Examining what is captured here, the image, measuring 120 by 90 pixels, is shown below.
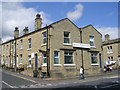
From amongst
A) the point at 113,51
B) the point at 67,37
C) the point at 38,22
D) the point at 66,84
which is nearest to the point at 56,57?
the point at 67,37

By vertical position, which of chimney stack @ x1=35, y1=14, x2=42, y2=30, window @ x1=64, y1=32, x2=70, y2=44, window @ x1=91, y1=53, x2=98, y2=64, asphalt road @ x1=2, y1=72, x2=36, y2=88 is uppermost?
chimney stack @ x1=35, y1=14, x2=42, y2=30

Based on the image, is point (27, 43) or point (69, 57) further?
point (27, 43)

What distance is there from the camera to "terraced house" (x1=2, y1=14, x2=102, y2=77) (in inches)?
1240

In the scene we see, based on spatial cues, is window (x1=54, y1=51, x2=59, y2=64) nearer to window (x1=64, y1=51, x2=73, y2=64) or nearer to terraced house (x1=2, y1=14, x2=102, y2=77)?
terraced house (x1=2, y1=14, x2=102, y2=77)

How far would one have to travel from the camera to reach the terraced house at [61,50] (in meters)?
31.5

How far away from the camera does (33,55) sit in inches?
1362

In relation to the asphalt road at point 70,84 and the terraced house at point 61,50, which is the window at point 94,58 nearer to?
the terraced house at point 61,50

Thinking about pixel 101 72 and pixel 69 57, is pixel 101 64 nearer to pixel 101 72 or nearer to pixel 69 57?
pixel 101 72

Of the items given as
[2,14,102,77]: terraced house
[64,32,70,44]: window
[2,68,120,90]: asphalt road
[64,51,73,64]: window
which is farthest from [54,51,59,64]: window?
[2,68,120,90]: asphalt road

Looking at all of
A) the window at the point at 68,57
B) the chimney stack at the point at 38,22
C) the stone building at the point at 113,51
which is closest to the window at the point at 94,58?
the window at the point at 68,57

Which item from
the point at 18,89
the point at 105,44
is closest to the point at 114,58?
the point at 105,44

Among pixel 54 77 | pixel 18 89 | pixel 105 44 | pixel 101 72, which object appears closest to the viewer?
pixel 18 89

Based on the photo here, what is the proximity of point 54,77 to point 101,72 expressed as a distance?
9.83 metres

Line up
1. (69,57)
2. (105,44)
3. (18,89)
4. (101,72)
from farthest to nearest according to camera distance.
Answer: (105,44)
(101,72)
(69,57)
(18,89)
